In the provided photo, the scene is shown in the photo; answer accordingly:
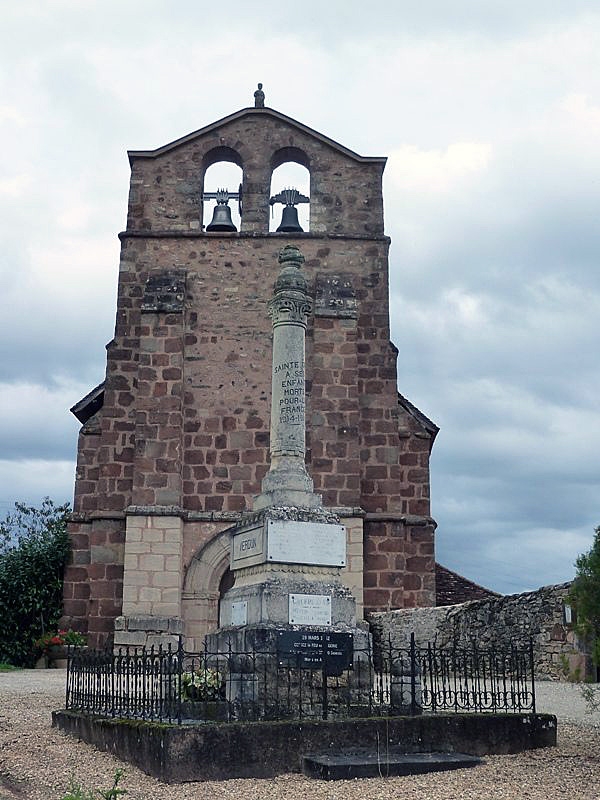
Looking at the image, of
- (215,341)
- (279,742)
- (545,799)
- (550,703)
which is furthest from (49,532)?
(545,799)

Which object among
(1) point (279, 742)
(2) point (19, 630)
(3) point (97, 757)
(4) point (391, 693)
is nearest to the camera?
(1) point (279, 742)

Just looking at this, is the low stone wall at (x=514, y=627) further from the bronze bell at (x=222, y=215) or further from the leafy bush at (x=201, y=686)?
the bronze bell at (x=222, y=215)

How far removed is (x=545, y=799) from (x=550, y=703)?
18.2 ft

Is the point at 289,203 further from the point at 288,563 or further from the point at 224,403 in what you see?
the point at 288,563

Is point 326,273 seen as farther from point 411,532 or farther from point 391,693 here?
point 391,693

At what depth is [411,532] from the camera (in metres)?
20.0

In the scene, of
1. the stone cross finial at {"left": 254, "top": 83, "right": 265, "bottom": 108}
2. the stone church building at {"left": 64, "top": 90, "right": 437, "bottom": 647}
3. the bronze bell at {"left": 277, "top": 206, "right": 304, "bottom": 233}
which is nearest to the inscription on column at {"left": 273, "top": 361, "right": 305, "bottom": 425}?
the stone church building at {"left": 64, "top": 90, "right": 437, "bottom": 647}

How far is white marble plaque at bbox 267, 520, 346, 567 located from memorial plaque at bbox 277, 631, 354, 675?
848mm

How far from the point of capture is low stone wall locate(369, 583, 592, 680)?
14.0 m

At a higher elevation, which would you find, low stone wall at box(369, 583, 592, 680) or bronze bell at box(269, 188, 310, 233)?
bronze bell at box(269, 188, 310, 233)

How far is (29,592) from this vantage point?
63.5ft

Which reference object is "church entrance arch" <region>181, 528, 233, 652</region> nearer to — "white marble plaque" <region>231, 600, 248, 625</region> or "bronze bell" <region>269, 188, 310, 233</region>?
"bronze bell" <region>269, 188, 310, 233</region>

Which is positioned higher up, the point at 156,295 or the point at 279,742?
the point at 156,295

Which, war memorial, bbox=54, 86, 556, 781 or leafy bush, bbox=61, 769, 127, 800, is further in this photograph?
war memorial, bbox=54, 86, 556, 781
